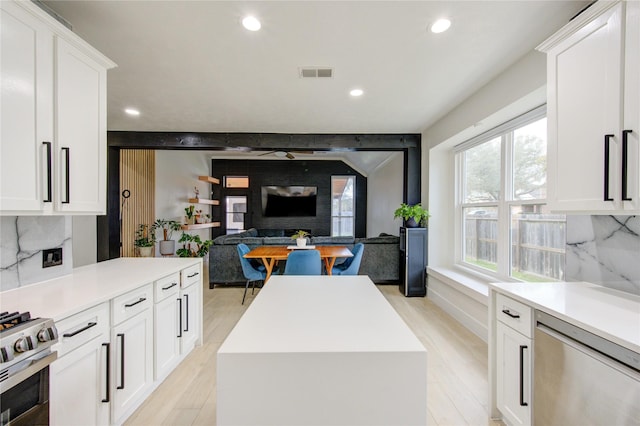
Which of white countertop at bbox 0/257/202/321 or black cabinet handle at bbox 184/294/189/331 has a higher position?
white countertop at bbox 0/257/202/321

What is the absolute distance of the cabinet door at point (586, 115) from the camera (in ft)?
4.04

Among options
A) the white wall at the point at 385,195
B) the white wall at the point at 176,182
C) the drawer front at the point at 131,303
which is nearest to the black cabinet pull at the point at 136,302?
the drawer front at the point at 131,303

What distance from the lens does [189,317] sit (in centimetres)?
242

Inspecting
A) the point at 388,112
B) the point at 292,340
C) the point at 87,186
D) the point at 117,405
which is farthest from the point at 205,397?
the point at 388,112

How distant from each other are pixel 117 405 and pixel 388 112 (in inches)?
143

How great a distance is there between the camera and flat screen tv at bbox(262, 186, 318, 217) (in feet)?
25.4

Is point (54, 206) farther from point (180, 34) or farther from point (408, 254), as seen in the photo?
point (408, 254)

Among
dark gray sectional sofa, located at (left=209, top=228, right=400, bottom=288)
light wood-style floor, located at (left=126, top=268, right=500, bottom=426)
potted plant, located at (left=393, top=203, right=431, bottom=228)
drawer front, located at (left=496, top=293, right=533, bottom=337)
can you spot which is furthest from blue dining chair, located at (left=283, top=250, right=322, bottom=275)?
drawer front, located at (left=496, top=293, right=533, bottom=337)

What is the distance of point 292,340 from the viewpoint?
3.00ft

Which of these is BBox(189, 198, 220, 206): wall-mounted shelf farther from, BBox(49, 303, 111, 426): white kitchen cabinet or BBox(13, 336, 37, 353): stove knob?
BBox(13, 336, 37, 353): stove knob


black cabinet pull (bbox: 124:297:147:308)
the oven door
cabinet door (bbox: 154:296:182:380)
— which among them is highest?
black cabinet pull (bbox: 124:297:147:308)

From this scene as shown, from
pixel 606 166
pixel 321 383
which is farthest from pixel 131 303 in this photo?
pixel 606 166

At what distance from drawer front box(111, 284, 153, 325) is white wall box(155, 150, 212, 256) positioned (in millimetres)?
3909

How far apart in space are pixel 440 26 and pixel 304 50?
0.97 meters
